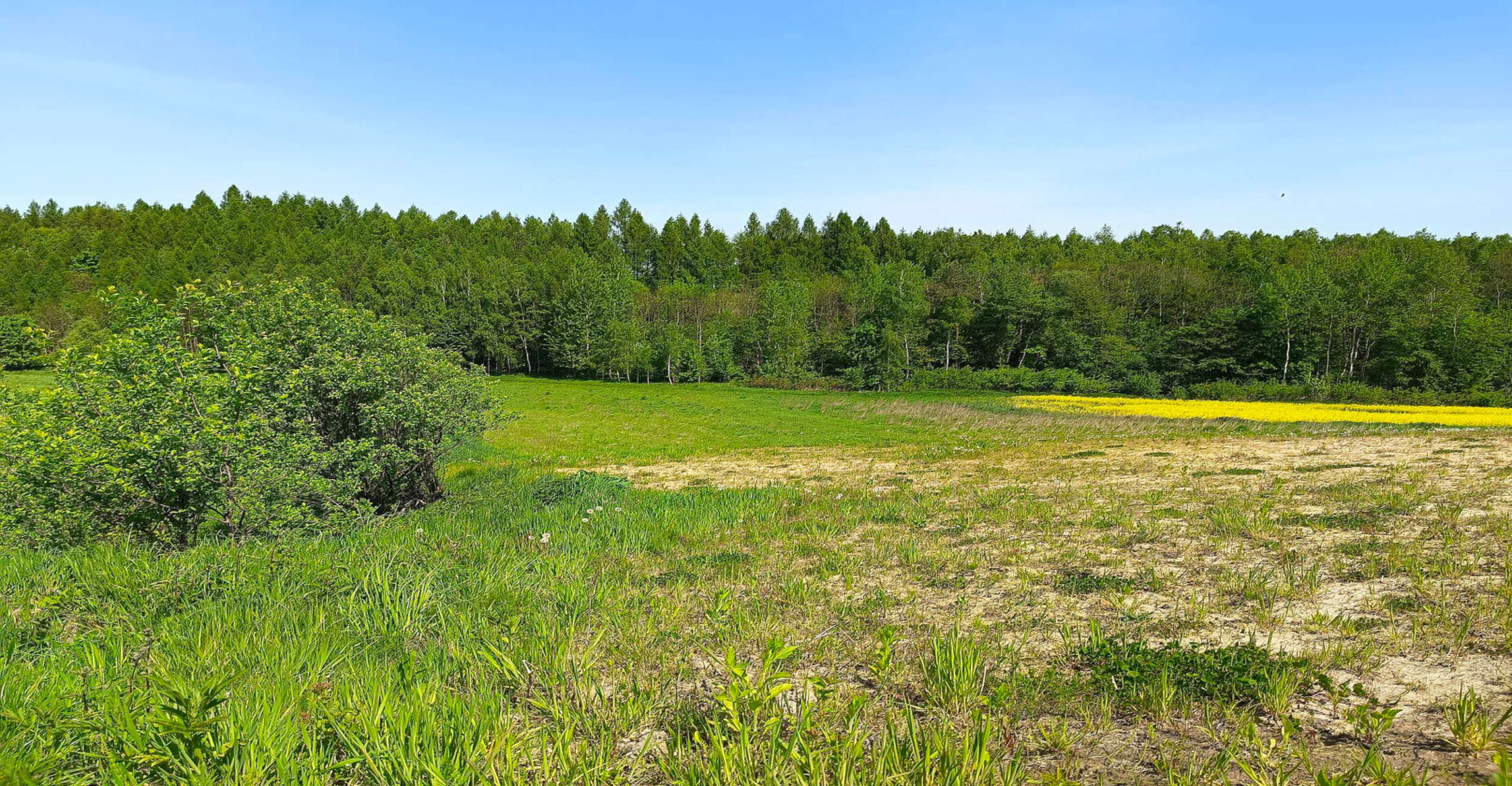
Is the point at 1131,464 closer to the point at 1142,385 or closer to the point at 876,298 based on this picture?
the point at 1142,385

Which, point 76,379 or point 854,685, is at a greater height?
point 76,379

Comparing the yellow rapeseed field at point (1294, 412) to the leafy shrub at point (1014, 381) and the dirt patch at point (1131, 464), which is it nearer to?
the dirt patch at point (1131, 464)

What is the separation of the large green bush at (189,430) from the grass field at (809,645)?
1151mm

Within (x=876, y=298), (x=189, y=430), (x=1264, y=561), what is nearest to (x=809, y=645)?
(x=1264, y=561)

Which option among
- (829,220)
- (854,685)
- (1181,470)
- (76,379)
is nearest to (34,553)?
(76,379)

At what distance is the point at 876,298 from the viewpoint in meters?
96.2

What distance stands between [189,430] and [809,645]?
359 inches

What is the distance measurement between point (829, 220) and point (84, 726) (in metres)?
168

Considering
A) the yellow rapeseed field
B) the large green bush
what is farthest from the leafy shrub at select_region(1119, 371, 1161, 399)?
the large green bush

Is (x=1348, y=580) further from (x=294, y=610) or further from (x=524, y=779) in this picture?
(x=294, y=610)

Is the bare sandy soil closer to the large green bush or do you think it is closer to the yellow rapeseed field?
the large green bush

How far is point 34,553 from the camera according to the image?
8.75 metres

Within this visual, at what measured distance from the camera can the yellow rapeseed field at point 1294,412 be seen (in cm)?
3178

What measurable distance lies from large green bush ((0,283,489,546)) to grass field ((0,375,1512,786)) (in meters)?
1.15
